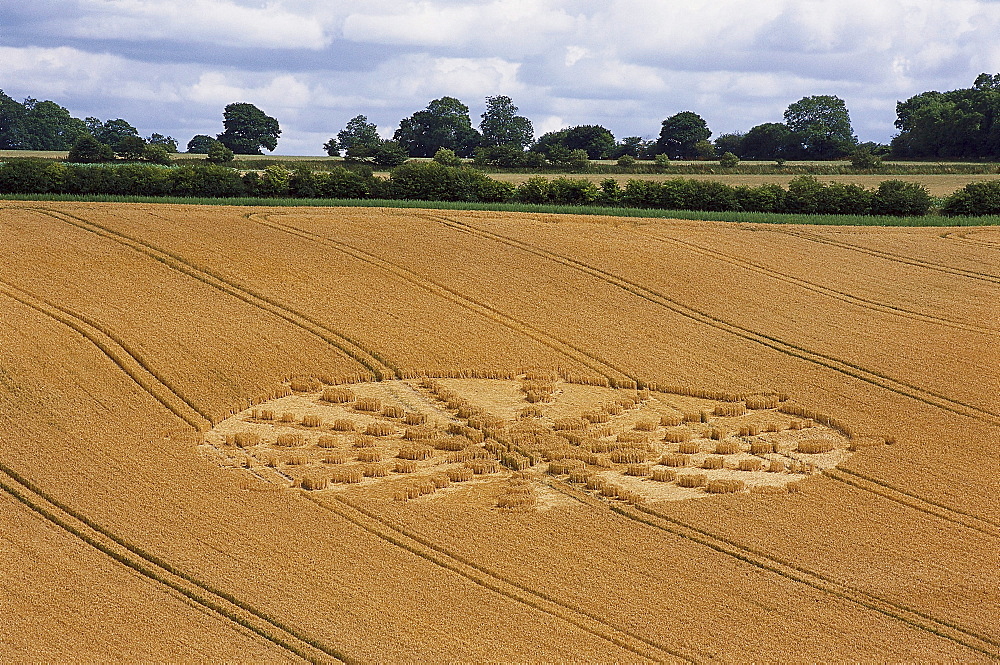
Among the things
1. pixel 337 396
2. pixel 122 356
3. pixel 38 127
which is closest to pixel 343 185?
pixel 122 356

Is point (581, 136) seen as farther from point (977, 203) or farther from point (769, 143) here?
point (977, 203)

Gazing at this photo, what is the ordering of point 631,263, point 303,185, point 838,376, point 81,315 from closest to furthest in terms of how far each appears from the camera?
point 838,376, point 81,315, point 631,263, point 303,185

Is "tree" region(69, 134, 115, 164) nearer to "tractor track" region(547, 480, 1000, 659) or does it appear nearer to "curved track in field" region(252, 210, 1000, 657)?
"tractor track" region(547, 480, 1000, 659)

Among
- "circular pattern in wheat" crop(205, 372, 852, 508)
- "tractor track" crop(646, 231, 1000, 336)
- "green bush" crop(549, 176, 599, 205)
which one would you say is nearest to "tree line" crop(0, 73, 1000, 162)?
"green bush" crop(549, 176, 599, 205)

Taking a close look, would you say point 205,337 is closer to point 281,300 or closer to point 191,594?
point 281,300

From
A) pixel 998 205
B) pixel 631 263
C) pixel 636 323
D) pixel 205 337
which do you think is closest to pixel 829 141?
pixel 998 205

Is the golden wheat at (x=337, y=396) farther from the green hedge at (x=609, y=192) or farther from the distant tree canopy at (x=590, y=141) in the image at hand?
the distant tree canopy at (x=590, y=141)

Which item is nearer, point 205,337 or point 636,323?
point 205,337
